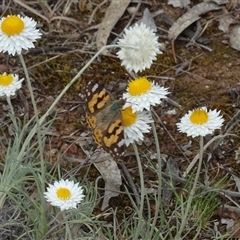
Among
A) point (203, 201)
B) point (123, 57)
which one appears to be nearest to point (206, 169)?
point (203, 201)

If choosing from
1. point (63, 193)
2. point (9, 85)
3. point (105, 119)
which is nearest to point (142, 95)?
point (105, 119)

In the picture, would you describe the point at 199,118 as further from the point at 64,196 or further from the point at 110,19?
the point at 110,19

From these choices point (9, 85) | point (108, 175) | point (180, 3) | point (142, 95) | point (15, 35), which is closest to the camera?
point (142, 95)

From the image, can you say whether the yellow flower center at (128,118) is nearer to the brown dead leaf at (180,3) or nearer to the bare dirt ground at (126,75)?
the bare dirt ground at (126,75)

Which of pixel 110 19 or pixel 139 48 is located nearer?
pixel 139 48

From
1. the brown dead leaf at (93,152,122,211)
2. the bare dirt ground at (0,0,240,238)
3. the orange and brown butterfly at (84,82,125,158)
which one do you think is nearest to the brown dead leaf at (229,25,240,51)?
the bare dirt ground at (0,0,240,238)

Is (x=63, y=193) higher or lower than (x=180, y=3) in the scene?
lower

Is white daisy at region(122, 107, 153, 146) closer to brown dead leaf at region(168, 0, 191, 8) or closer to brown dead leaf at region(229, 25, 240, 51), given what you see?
brown dead leaf at region(229, 25, 240, 51)
